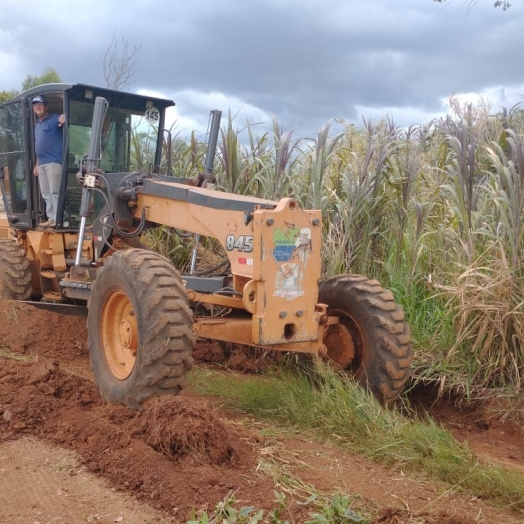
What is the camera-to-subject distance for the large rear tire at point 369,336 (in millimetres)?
5367

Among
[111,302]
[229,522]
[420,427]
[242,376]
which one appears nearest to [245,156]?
[242,376]

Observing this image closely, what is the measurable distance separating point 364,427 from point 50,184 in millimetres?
4191

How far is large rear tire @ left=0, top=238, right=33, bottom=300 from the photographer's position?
7.60m

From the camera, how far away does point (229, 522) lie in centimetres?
319

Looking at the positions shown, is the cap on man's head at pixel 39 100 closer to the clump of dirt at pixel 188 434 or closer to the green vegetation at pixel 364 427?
the green vegetation at pixel 364 427

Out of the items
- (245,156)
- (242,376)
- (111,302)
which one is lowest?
(242,376)

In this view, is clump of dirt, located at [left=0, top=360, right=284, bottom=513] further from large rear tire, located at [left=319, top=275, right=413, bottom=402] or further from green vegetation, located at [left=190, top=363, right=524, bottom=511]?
large rear tire, located at [left=319, top=275, right=413, bottom=402]

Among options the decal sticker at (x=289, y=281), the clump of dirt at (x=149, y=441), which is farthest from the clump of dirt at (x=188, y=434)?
the decal sticker at (x=289, y=281)

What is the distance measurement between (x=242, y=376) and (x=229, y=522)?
131 inches

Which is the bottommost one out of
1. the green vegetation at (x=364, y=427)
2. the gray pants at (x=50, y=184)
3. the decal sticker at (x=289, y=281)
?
the green vegetation at (x=364, y=427)

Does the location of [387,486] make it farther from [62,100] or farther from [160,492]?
[62,100]

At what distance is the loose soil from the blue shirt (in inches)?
103

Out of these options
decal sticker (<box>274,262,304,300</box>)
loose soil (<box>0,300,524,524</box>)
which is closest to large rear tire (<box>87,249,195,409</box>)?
loose soil (<box>0,300,524,524</box>)

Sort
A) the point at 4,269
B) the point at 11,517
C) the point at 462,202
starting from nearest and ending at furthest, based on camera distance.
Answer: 1. the point at 11,517
2. the point at 462,202
3. the point at 4,269
